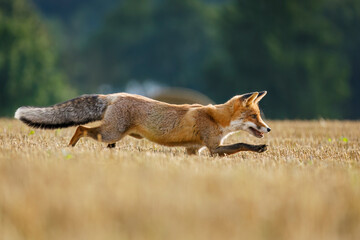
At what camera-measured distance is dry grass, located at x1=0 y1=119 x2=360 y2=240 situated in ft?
12.6

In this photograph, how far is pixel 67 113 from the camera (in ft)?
28.3

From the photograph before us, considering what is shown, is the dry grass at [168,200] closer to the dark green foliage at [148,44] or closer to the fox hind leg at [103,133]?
the fox hind leg at [103,133]

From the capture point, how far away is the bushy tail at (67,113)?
27.6 ft

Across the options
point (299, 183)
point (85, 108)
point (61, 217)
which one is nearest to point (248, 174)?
point (299, 183)

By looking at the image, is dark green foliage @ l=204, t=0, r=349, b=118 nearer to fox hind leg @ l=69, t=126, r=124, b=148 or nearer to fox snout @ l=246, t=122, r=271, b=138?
fox snout @ l=246, t=122, r=271, b=138

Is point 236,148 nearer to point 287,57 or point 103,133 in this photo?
point 103,133

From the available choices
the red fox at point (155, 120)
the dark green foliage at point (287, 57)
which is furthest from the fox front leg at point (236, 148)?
the dark green foliage at point (287, 57)

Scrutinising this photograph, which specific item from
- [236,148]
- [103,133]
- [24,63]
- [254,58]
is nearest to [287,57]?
[254,58]

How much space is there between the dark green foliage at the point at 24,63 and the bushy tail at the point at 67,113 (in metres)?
28.5

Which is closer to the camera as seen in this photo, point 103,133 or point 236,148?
point 236,148

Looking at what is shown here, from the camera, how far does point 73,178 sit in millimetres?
4977

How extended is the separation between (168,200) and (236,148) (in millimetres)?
4357

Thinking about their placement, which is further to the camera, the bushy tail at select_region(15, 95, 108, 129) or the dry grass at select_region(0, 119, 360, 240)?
the bushy tail at select_region(15, 95, 108, 129)

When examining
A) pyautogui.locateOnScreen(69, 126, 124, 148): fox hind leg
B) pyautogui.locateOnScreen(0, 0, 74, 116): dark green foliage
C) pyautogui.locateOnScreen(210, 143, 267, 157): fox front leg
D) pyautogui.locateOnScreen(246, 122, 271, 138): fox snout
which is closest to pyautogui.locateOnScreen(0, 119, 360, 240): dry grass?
pyautogui.locateOnScreen(210, 143, 267, 157): fox front leg
